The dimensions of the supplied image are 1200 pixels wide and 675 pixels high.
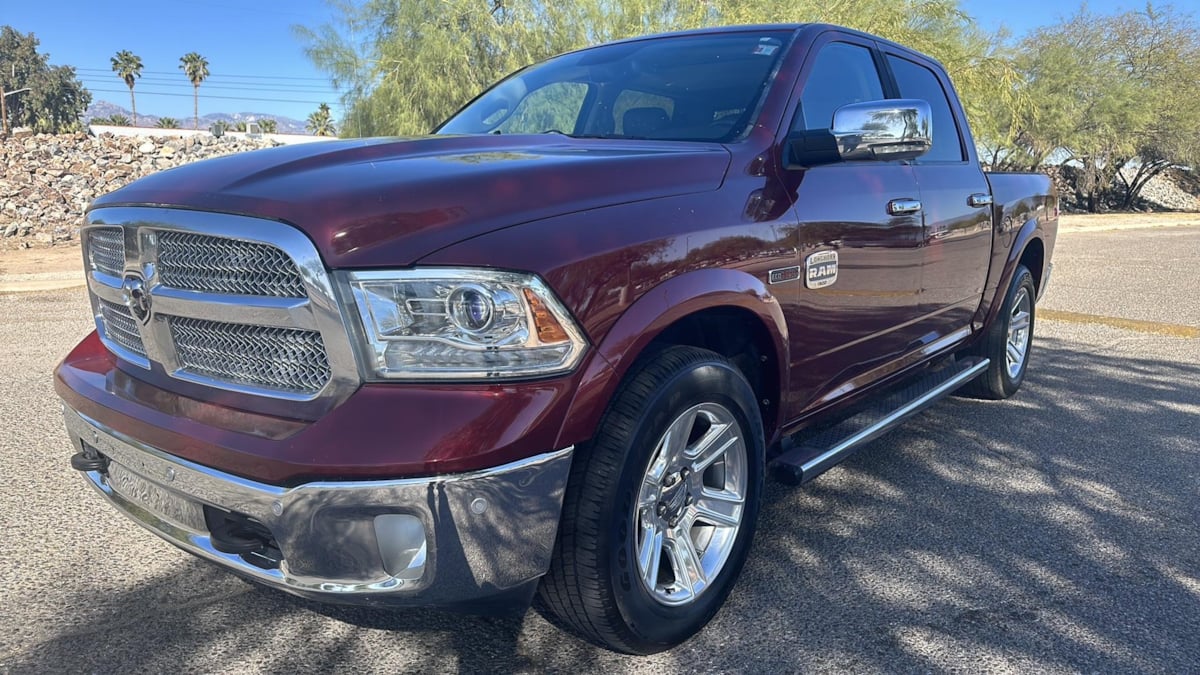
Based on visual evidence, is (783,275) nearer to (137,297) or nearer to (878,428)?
(878,428)

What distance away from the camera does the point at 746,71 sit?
3.16 meters

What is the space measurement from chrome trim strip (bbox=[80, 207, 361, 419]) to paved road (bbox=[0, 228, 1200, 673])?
83 cm

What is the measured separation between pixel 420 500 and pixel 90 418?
121 centimetres

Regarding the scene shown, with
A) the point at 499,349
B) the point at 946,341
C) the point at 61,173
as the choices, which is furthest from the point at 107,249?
the point at 61,173

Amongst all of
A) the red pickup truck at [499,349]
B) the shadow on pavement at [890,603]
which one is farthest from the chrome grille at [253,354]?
→ the shadow on pavement at [890,603]

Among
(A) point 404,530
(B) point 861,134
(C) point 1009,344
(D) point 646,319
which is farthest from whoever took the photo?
(C) point 1009,344

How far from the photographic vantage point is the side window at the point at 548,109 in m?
3.46

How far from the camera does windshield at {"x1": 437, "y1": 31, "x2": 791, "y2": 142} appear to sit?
305 cm

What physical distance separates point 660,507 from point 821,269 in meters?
1.06

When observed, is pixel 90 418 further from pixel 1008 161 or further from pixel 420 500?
pixel 1008 161

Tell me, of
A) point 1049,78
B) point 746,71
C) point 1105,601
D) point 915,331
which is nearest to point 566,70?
point 746,71

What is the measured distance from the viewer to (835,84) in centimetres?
342

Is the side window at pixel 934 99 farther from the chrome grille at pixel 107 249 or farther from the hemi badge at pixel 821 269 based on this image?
the chrome grille at pixel 107 249

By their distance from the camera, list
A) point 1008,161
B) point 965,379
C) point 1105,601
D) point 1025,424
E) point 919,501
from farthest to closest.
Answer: point 1008,161 → point 1025,424 → point 965,379 → point 919,501 → point 1105,601
